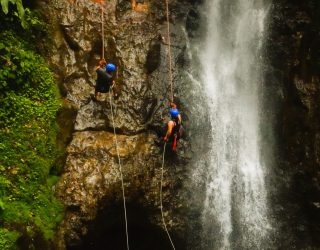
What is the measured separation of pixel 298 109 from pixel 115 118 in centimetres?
603

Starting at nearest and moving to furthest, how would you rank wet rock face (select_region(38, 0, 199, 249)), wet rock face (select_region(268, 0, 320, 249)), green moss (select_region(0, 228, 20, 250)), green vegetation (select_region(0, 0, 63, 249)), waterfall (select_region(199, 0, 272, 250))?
green moss (select_region(0, 228, 20, 250)) < green vegetation (select_region(0, 0, 63, 249)) < wet rock face (select_region(38, 0, 199, 249)) < waterfall (select_region(199, 0, 272, 250)) < wet rock face (select_region(268, 0, 320, 249))

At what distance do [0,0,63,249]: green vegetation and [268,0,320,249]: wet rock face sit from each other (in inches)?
280

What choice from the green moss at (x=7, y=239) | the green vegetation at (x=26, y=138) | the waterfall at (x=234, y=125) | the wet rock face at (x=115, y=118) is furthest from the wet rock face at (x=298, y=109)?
the green moss at (x=7, y=239)

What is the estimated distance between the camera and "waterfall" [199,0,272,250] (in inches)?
411

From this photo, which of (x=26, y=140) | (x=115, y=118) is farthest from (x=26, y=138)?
(x=115, y=118)

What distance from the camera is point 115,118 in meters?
9.78

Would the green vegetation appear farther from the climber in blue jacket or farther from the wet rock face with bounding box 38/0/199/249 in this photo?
the climber in blue jacket

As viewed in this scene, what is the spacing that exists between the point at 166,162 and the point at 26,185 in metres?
3.84

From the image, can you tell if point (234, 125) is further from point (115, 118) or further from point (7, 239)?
point (7, 239)

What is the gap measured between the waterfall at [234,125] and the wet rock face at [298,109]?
63 cm

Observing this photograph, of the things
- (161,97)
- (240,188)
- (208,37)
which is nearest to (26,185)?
(161,97)

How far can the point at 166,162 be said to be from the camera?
9938mm

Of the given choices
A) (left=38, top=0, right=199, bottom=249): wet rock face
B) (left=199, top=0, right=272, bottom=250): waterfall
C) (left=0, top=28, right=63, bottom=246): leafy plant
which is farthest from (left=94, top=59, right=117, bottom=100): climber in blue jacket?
(left=199, top=0, right=272, bottom=250): waterfall

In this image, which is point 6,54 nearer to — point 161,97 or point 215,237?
point 161,97
